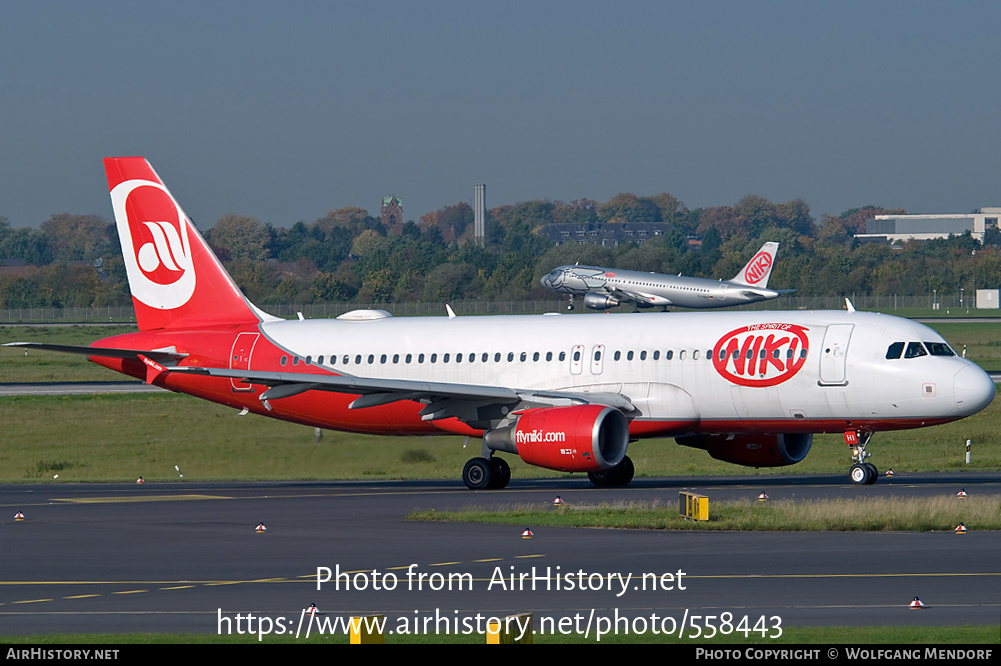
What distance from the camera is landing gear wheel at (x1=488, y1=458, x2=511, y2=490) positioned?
38406 mm

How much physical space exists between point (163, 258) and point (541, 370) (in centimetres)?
1272

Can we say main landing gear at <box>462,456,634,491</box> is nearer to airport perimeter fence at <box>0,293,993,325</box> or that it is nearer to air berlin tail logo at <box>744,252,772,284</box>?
air berlin tail logo at <box>744,252,772,284</box>

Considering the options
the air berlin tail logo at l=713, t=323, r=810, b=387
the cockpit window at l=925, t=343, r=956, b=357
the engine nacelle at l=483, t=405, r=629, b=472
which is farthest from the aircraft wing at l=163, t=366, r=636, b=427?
the cockpit window at l=925, t=343, r=956, b=357

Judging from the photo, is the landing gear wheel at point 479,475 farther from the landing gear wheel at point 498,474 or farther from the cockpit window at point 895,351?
the cockpit window at point 895,351

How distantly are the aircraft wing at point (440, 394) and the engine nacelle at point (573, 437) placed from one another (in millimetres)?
1560

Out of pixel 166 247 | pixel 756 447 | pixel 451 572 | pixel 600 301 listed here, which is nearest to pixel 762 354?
pixel 756 447

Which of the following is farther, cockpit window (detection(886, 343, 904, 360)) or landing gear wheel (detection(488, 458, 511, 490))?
landing gear wheel (detection(488, 458, 511, 490))

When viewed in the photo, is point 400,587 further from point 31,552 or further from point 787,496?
point 787,496

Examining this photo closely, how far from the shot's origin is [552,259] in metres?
187

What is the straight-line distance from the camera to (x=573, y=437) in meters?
34.9

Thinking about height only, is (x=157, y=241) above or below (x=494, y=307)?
above

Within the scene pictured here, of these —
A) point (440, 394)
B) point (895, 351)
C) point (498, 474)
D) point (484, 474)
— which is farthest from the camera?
point (498, 474)

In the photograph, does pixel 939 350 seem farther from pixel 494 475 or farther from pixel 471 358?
pixel 471 358

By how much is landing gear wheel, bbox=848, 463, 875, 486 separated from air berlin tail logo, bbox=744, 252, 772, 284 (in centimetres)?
9772
